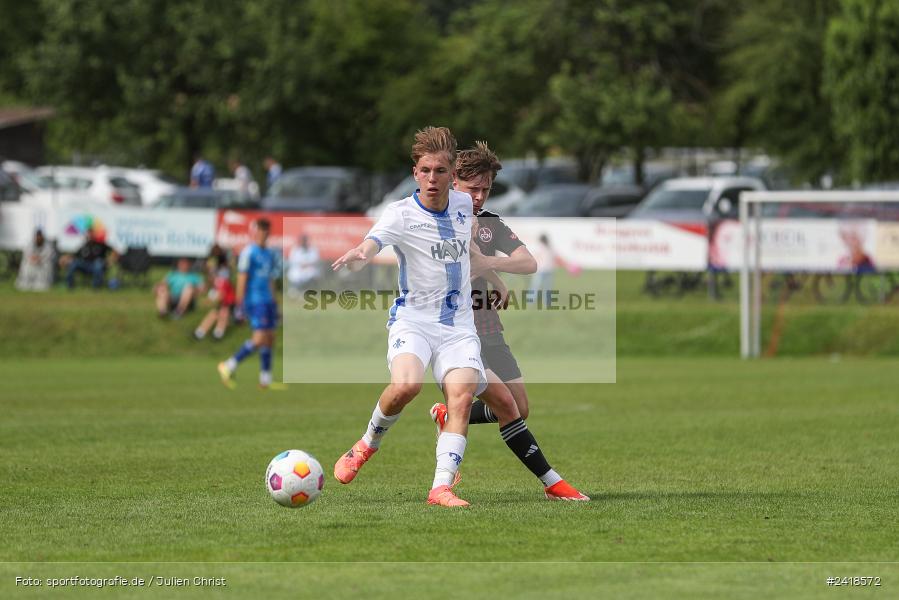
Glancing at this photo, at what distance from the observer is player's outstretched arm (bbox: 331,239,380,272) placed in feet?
27.0

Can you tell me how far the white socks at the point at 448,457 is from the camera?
890 centimetres

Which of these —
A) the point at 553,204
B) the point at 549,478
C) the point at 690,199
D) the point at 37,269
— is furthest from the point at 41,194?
the point at 549,478

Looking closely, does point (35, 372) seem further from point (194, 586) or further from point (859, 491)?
point (194, 586)

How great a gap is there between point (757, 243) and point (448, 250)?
751 inches

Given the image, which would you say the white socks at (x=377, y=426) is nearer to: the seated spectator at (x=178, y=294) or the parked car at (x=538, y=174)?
the seated spectator at (x=178, y=294)

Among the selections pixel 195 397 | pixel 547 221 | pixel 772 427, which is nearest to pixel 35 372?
pixel 195 397

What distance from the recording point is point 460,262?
8891 mm

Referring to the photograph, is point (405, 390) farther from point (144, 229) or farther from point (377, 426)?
point (144, 229)

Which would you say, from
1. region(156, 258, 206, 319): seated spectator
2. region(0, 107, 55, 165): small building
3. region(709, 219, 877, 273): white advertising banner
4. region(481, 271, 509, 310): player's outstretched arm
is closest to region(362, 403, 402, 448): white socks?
region(481, 271, 509, 310): player's outstretched arm

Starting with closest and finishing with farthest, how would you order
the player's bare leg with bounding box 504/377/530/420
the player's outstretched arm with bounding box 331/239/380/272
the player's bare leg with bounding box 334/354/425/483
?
the player's outstretched arm with bounding box 331/239/380/272 < the player's bare leg with bounding box 334/354/425/483 < the player's bare leg with bounding box 504/377/530/420

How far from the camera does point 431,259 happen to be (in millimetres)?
8836

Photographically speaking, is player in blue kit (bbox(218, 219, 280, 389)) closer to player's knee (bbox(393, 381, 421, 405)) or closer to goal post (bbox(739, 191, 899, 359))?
goal post (bbox(739, 191, 899, 359))

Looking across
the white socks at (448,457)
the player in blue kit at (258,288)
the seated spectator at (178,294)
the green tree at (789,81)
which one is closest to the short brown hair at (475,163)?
the white socks at (448,457)

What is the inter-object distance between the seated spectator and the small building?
30.7 m
